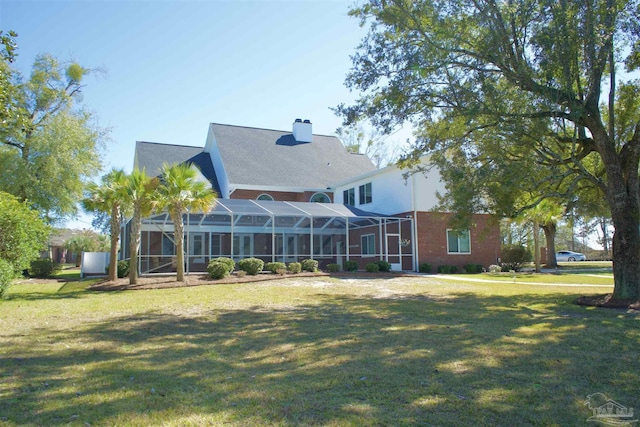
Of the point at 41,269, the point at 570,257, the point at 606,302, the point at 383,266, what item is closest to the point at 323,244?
the point at 383,266

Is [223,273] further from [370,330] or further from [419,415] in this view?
[419,415]

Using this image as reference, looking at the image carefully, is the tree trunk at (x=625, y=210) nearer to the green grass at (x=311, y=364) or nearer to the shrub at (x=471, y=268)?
the green grass at (x=311, y=364)

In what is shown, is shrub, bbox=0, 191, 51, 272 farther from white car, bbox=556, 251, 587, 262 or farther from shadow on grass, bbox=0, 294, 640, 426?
white car, bbox=556, 251, 587, 262

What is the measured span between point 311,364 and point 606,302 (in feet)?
31.8

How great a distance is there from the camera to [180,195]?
18.5 m

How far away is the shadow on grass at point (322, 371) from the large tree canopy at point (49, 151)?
63.8 feet

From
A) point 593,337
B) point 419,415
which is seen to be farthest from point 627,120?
point 419,415

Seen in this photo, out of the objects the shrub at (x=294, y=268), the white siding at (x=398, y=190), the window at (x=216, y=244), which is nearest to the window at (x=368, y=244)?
the white siding at (x=398, y=190)

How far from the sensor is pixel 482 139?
14.3 m

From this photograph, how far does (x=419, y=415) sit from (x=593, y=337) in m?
5.26

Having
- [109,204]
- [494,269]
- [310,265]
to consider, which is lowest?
[494,269]

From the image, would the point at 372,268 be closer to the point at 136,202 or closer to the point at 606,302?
the point at 136,202

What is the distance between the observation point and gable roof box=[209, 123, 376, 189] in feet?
102

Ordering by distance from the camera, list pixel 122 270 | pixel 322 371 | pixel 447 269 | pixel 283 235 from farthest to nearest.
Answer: pixel 283 235, pixel 447 269, pixel 122 270, pixel 322 371
